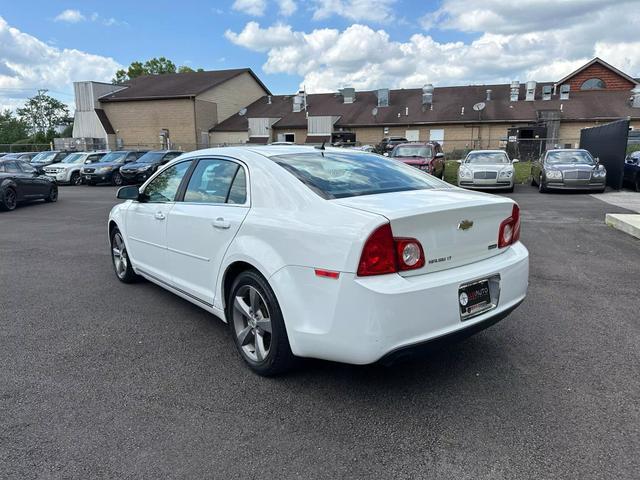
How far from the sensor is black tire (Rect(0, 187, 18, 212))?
1412cm

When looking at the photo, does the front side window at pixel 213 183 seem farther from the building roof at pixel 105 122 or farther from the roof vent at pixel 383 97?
the building roof at pixel 105 122

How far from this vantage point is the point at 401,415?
9.65 feet

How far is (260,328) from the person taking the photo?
11.1 ft

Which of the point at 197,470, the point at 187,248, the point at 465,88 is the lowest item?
the point at 197,470

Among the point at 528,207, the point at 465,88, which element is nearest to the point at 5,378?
the point at 528,207

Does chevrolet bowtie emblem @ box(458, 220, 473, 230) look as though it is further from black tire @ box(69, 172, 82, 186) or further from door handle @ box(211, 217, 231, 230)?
black tire @ box(69, 172, 82, 186)

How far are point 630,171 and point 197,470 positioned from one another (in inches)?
714

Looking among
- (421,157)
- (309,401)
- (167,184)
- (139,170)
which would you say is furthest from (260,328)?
(139,170)

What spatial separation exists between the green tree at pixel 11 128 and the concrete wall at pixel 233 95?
186ft

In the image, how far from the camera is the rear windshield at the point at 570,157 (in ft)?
53.3

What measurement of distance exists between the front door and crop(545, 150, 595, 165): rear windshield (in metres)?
15.2

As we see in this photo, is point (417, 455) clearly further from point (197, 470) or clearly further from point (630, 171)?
point (630, 171)

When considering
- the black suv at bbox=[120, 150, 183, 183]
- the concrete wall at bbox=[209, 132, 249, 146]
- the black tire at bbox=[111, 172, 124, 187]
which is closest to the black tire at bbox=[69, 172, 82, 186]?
the black tire at bbox=[111, 172, 124, 187]

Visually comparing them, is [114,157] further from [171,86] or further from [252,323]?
[252,323]
